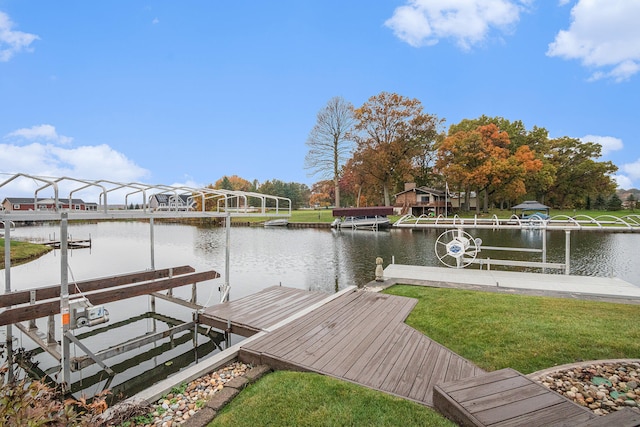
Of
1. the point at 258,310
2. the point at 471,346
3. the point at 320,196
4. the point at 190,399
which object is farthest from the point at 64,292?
the point at 320,196

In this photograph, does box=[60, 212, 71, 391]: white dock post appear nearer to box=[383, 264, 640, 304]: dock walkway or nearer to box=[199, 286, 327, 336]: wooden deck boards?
box=[199, 286, 327, 336]: wooden deck boards

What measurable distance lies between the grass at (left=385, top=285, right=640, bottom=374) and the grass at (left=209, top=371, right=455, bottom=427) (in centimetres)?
173

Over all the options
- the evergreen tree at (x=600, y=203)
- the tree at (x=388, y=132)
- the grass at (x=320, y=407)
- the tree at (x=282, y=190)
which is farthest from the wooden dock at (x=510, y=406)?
the tree at (x=282, y=190)

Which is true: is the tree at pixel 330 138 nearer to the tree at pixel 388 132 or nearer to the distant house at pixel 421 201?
the tree at pixel 388 132

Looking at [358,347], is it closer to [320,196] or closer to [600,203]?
[600,203]

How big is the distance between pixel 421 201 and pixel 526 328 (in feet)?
121

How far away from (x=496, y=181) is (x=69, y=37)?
37.0 meters

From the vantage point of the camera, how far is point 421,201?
1588 inches

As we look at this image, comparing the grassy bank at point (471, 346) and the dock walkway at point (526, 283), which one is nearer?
the grassy bank at point (471, 346)

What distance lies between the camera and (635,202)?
43750mm

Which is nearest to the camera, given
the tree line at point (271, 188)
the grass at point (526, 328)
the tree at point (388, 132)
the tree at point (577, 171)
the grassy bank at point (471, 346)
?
the grassy bank at point (471, 346)

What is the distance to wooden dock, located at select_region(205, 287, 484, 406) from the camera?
12.4ft

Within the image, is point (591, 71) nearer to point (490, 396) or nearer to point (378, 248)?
point (378, 248)

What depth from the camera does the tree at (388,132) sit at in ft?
125
